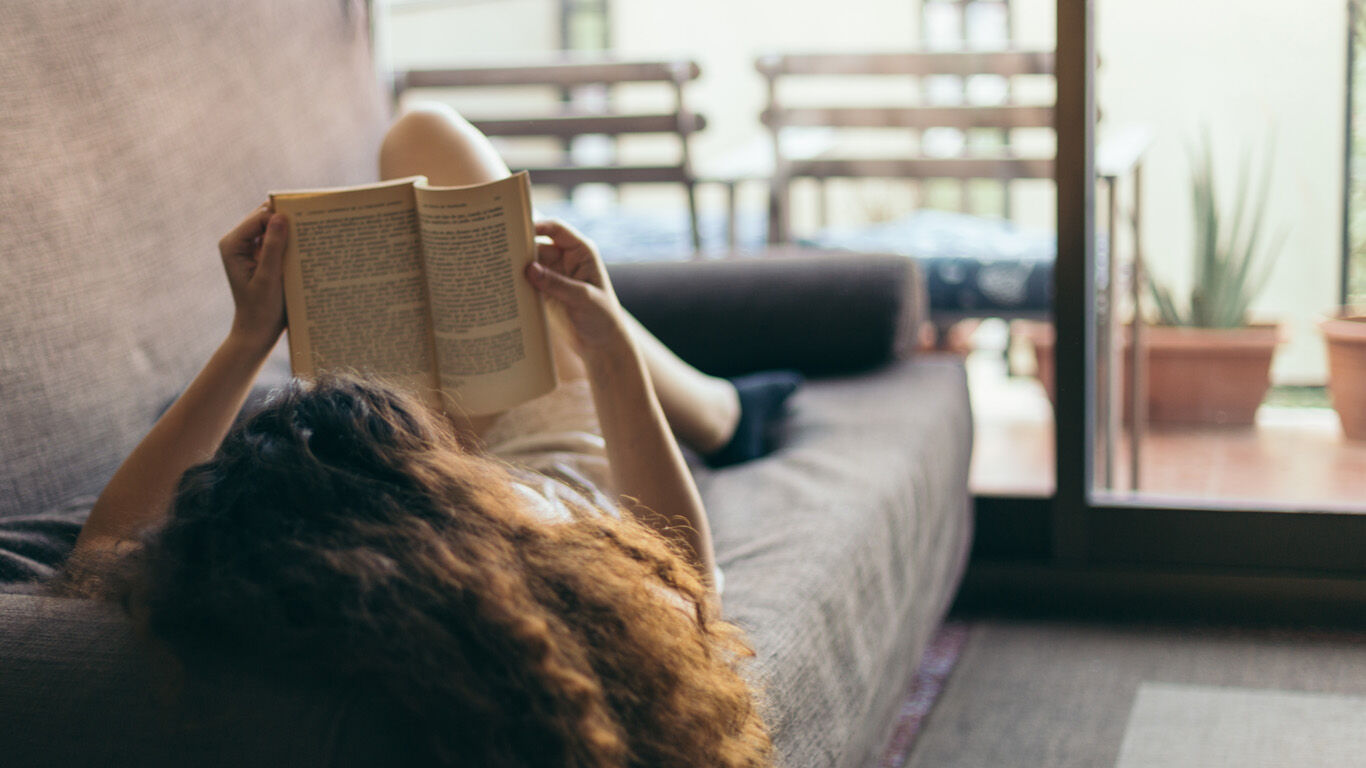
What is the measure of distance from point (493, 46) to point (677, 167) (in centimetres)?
55

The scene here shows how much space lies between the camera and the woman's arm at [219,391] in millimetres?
1002

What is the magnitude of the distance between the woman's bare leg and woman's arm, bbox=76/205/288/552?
0.27m

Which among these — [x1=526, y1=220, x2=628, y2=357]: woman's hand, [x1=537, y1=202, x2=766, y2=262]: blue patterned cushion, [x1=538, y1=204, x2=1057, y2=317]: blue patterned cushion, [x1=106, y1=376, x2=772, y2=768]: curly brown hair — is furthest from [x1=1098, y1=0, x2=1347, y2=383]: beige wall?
[x1=106, y1=376, x2=772, y2=768]: curly brown hair

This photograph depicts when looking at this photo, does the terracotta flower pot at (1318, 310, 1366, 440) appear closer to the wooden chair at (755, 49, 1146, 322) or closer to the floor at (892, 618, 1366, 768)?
the floor at (892, 618, 1366, 768)

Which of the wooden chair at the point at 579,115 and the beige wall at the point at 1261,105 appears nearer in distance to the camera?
the beige wall at the point at 1261,105

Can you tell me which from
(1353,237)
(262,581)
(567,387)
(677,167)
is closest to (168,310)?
(567,387)

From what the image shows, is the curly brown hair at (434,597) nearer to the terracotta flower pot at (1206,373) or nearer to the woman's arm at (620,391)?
the woman's arm at (620,391)

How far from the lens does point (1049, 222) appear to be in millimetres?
2189

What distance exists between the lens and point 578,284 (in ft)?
3.19

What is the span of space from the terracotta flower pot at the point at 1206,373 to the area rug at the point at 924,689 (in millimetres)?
444

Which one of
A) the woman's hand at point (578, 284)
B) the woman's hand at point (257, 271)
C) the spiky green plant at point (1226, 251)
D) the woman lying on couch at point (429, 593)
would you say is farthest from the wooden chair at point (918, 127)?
the woman lying on couch at point (429, 593)

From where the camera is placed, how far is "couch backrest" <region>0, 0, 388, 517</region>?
4.11ft

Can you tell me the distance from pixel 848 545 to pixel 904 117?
4.50 ft

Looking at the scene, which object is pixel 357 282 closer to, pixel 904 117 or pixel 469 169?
pixel 469 169
